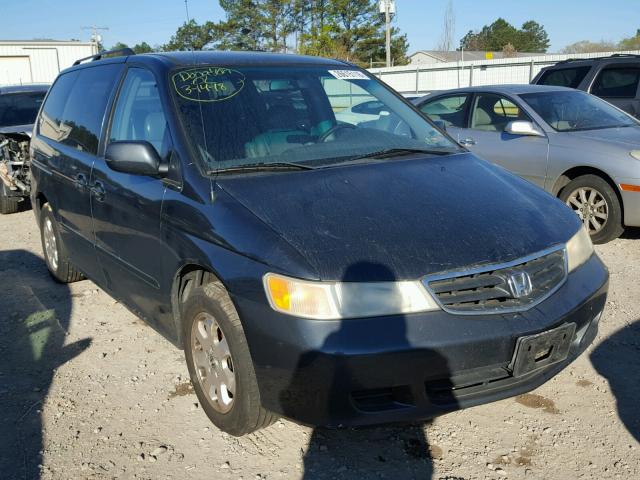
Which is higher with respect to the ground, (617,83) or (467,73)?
(467,73)

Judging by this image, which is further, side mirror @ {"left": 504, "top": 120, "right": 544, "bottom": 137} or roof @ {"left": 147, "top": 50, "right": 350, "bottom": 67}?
side mirror @ {"left": 504, "top": 120, "right": 544, "bottom": 137}

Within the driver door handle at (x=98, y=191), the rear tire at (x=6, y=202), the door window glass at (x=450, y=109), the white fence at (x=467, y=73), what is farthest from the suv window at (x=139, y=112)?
the white fence at (x=467, y=73)

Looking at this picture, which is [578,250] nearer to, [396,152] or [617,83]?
[396,152]

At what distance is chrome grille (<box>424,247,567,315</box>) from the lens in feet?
8.14

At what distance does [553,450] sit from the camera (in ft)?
9.41

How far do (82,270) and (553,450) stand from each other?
337cm

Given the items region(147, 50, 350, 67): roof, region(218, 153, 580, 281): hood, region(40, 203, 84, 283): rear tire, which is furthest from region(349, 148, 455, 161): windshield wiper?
region(40, 203, 84, 283): rear tire

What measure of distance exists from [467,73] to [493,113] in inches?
571

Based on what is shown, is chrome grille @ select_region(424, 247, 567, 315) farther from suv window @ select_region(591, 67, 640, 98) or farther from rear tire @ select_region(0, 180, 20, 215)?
rear tire @ select_region(0, 180, 20, 215)

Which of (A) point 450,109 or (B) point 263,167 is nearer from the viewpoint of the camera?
(B) point 263,167

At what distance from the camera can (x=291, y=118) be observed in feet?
11.6

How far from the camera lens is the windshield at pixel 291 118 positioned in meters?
3.24

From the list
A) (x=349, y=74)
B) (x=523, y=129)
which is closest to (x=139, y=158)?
(x=349, y=74)

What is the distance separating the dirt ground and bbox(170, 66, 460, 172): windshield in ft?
4.43
